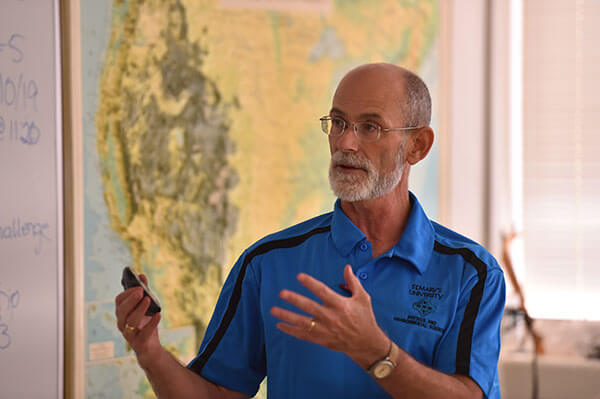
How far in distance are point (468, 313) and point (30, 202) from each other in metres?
1.31

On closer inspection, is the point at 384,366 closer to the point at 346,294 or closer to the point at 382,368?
the point at 382,368

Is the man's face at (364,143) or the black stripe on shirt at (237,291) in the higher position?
the man's face at (364,143)

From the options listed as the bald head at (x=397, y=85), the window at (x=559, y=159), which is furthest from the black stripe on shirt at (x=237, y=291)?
the window at (x=559, y=159)

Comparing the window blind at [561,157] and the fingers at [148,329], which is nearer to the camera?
the fingers at [148,329]

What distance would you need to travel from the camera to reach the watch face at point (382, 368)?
110 cm

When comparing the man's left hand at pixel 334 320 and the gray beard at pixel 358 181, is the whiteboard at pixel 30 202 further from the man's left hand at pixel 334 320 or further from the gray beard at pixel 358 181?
the man's left hand at pixel 334 320

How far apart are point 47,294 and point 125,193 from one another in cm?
42

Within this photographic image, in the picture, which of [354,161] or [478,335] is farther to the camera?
[354,161]

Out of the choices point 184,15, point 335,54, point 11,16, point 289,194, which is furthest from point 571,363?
point 11,16

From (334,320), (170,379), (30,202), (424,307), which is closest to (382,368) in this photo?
(334,320)

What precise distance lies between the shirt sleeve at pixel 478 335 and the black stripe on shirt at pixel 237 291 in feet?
1.16

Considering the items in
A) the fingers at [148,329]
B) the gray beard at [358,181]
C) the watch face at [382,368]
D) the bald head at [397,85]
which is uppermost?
the bald head at [397,85]

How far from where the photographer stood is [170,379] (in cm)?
132

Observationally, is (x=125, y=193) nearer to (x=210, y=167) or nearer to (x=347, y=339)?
(x=210, y=167)
